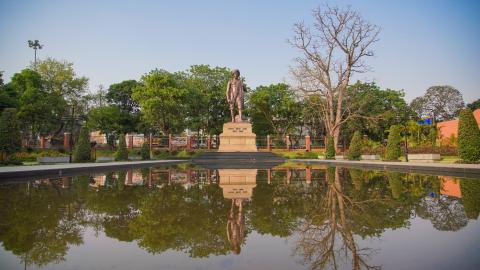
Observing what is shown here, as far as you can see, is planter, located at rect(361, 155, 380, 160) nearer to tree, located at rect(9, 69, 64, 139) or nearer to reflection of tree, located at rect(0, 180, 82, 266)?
reflection of tree, located at rect(0, 180, 82, 266)

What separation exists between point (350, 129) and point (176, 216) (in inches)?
1433

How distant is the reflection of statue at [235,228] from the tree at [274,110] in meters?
33.0

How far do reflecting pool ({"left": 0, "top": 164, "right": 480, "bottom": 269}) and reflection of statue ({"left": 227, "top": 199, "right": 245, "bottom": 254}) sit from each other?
1 cm

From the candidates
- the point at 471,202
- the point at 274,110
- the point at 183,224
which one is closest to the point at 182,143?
the point at 274,110

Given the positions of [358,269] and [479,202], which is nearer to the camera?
[358,269]

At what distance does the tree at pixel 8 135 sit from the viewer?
50.4ft

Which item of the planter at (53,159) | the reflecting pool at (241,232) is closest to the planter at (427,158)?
the reflecting pool at (241,232)

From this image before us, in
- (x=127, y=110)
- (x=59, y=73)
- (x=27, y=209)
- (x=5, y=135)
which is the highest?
(x=59, y=73)

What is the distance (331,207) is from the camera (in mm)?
4957

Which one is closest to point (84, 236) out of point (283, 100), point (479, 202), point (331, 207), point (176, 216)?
point (176, 216)

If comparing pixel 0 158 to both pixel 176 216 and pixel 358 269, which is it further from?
pixel 358 269

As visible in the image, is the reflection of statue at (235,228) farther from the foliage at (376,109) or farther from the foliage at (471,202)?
the foliage at (376,109)

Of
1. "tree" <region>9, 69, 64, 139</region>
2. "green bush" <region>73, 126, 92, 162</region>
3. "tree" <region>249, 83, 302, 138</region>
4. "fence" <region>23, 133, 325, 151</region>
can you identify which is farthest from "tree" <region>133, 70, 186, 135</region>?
"green bush" <region>73, 126, 92, 162</region>

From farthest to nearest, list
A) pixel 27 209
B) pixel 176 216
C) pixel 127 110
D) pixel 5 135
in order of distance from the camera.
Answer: pixel 127 110 < pixel 5 135 < pixel 27 209 < pixel 176 216
